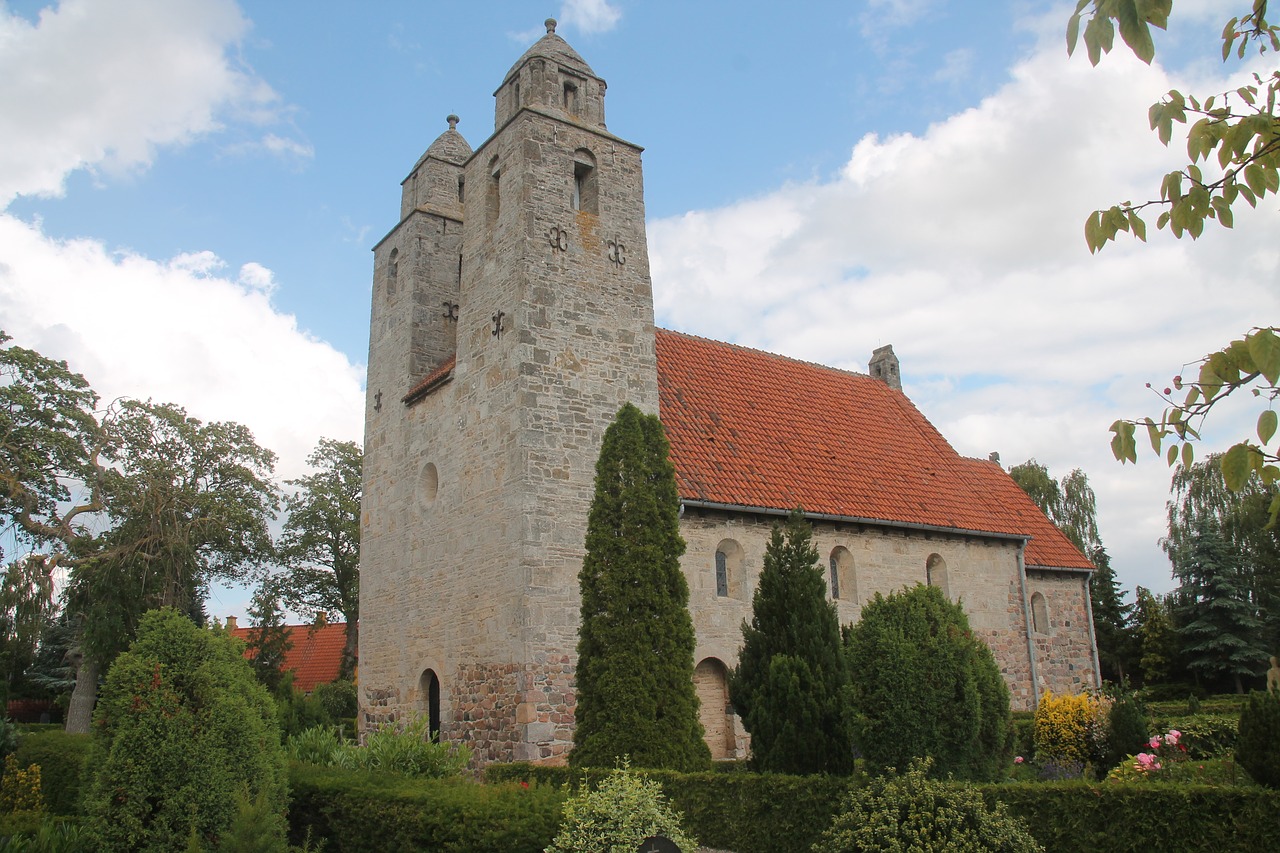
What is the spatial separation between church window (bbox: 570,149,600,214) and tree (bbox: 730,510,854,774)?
24.4 ft

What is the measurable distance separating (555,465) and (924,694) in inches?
295

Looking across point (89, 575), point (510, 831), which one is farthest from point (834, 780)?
point (89, 575)

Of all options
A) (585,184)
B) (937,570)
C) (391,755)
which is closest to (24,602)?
(391,755)

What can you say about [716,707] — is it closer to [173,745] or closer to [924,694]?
[924,694]

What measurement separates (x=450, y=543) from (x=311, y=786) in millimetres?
6723

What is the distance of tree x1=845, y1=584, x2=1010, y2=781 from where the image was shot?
8.32 m

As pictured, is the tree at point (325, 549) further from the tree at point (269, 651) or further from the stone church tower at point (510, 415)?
the stone church tower at point (510, 415)

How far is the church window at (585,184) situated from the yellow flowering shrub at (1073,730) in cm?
1092

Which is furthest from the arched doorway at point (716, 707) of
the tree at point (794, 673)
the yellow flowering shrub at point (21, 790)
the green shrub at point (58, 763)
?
the yellow flowering shrub at point (21, 790)

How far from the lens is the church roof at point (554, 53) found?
55.0 feet

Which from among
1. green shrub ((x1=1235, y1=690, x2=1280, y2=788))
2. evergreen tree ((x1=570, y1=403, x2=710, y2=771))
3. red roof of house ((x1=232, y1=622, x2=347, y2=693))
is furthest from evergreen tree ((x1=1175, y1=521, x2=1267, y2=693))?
red roof of house ((x1=232, y1=622, x2=347, y2=693))

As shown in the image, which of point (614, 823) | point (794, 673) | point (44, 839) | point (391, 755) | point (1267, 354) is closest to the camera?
point (1267, 354)

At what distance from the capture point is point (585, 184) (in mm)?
16797

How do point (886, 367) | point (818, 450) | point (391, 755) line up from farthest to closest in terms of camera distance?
point (886, 367)
point (818, 450)
point (391, 755)
